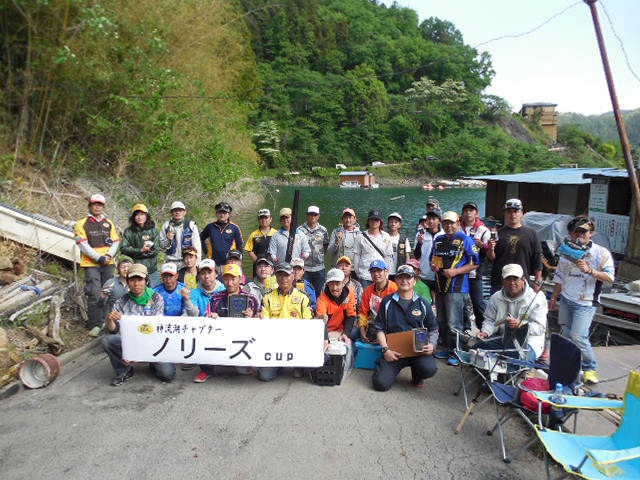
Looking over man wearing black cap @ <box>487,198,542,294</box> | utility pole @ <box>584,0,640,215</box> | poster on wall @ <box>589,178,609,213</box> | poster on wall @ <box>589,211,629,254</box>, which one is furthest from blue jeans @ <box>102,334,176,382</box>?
poster on wall @ <box>589,178,609,213</box>

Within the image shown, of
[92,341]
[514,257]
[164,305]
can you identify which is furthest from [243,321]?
[514,257]

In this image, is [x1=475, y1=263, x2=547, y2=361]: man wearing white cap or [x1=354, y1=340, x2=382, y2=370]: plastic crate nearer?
[x1=475, y1=263, x2=547, y2=361]: man wearing white cap

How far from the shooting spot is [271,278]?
6.58 m

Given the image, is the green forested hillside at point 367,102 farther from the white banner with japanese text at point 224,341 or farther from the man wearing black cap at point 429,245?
the white banner with japanese text at point 224,341

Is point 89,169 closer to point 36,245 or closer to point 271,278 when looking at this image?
point 36,245

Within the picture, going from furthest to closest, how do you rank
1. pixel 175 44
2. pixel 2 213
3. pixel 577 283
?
1. pixel 175 44
2. pixel 2 213
3. pixel 577 283

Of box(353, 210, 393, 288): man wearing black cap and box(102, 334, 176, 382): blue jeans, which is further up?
box(353, 210, 393, 288): man wearing black cap

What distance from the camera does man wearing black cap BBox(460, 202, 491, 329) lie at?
21.1ft

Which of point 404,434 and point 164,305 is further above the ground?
point 164,305

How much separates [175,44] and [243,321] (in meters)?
9.89

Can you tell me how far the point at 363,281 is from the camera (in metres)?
6.83

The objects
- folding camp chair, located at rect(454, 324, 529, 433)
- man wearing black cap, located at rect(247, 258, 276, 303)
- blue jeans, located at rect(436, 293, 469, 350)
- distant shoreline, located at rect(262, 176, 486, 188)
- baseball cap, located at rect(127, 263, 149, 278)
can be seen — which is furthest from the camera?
distant shoreline, located at rect(262, 176, 486, 188)

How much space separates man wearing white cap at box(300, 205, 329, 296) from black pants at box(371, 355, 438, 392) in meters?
2.34

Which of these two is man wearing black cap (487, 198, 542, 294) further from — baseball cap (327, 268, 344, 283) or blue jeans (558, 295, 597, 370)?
baseball cap (327, 268, 344, 283)
